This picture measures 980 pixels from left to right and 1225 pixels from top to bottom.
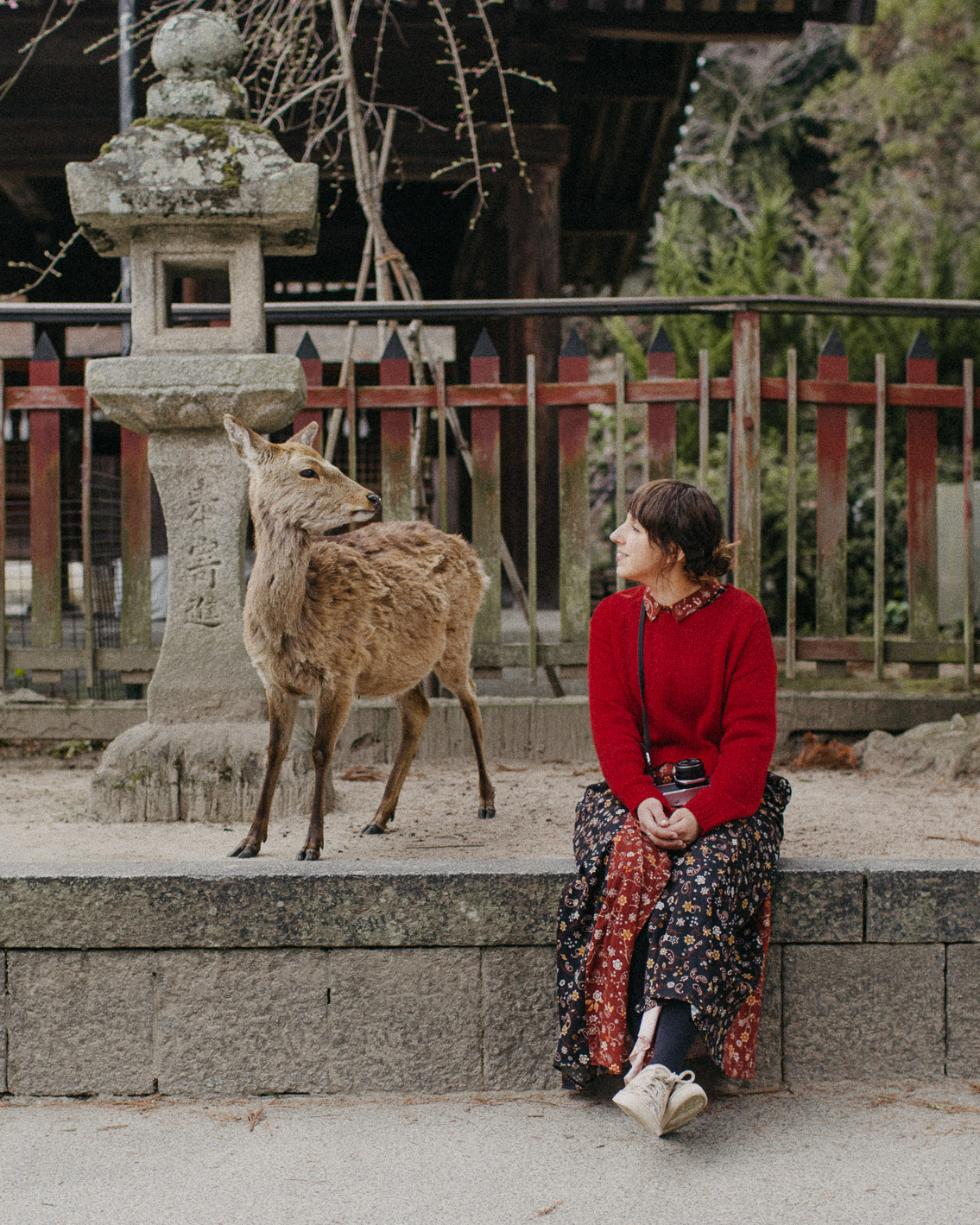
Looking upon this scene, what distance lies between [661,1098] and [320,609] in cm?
172

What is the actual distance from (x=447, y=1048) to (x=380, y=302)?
139 inches

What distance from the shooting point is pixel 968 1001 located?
273cm

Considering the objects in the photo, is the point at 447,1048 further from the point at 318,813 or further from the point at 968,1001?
the point at 968,1001

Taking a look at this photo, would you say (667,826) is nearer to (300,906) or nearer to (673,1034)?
(673,1034)

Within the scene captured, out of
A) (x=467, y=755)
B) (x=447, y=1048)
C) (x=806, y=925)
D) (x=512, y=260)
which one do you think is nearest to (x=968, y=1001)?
(x=806, y=925)

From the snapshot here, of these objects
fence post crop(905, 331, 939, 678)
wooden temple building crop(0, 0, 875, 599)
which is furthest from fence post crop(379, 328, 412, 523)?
wooden temple building crop(0, 0, 875, 599)

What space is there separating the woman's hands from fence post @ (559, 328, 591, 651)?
2.82m

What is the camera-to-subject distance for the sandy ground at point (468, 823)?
356cm

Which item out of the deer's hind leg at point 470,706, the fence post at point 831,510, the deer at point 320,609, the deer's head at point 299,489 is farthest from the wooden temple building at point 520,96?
the deer's head at point 299,489

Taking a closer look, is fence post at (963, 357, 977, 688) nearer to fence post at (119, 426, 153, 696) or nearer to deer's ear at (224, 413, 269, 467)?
deer's ear at (224, 413, 269, 467)

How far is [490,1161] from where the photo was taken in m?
2.37

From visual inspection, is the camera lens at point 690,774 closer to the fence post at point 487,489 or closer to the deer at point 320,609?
the deer at point 320,609

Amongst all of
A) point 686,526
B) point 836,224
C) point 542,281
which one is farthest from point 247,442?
point 836,224

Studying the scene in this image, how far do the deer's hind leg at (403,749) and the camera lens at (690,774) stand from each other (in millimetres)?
1400
